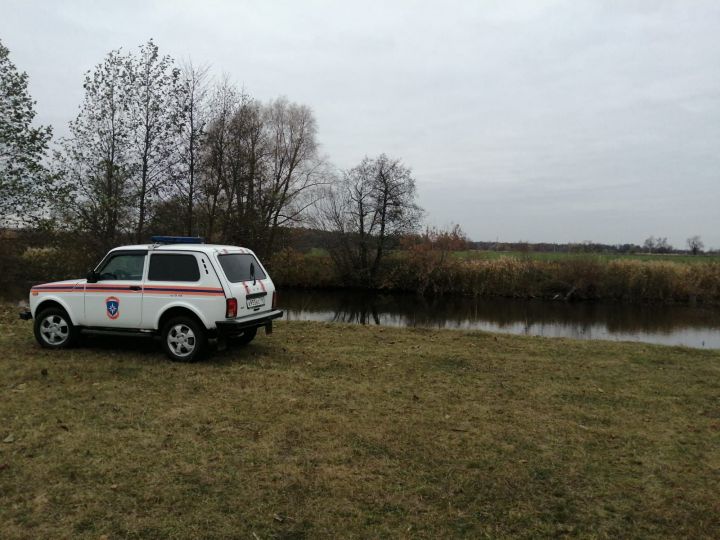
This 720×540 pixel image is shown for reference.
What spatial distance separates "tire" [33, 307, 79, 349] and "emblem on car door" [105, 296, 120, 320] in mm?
824

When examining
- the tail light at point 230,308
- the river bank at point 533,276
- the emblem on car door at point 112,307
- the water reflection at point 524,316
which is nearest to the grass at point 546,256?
the river bank at point 533,276

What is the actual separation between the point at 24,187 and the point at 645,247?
2566 inches

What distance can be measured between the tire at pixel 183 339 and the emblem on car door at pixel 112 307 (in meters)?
0.88

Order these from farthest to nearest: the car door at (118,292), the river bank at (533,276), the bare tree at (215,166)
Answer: the river bank at (533,276), the bare tree at (215,166), the car door at (118,292)

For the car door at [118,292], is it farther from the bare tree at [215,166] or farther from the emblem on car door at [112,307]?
the bare tree at [215,166]

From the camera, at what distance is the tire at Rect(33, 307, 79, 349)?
27.7 feet

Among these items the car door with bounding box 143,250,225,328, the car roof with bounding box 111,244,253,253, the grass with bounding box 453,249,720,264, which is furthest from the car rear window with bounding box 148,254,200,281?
the grass with bounding box 453,249,720,264

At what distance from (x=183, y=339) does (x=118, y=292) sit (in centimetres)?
131

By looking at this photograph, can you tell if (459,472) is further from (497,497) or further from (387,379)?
(387,379)

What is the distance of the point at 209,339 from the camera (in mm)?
7809

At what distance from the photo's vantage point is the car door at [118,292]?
7973mm

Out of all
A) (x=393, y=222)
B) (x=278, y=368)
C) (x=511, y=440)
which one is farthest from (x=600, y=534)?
(x=393, y=222)

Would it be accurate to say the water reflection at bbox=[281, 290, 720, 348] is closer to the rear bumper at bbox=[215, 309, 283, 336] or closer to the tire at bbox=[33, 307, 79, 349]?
the tire at bbox=[33, 307, 79, 349]

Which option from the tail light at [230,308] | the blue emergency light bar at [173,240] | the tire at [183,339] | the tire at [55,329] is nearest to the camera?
the tail light at [230,308]
